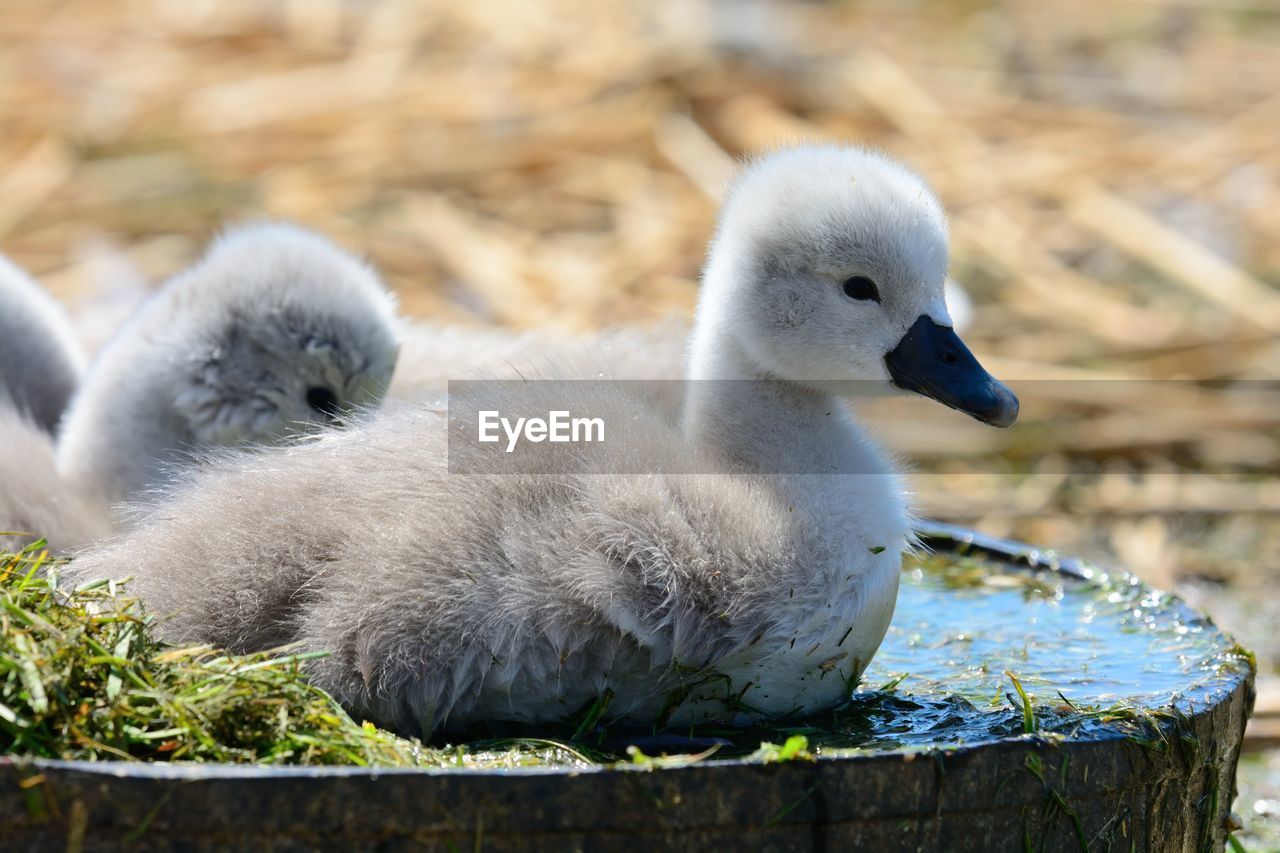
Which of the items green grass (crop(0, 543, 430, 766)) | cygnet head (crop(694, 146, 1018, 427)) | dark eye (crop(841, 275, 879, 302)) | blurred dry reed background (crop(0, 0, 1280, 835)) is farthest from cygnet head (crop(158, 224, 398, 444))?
blurred dry reed background (crop(0, 0, 1280, 835))

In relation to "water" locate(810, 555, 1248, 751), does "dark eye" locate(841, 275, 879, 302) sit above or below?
above

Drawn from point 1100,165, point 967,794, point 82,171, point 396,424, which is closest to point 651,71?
point 1100,165

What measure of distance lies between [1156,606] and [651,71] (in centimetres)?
620

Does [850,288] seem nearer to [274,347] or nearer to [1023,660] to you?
[1023,660]

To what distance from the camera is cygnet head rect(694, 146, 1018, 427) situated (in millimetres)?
2846

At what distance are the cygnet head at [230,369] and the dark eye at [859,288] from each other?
1033 mm

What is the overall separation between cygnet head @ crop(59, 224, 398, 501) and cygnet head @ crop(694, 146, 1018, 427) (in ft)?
2.93

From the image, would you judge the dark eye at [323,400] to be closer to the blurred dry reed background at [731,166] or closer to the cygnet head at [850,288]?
the cygnet head at [850,288]

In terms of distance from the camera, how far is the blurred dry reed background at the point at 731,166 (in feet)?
20.6

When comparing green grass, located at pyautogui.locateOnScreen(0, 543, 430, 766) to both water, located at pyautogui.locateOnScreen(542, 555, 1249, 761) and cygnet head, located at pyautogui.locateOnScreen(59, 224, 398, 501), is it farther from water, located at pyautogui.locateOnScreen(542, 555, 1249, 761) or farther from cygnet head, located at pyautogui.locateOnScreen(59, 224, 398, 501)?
cygnet head, located at pyautogui.locateOnScreen(59, 224, 398, 501)

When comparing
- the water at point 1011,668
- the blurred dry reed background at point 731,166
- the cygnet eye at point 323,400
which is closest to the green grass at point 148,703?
the water at point 1011,668

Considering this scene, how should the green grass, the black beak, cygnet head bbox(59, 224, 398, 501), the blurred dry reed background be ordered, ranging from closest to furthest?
the green grass < the black beak < cygnet head bbox(59, 224, 398, 501) < the blurred dry reed background

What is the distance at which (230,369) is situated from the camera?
341cm

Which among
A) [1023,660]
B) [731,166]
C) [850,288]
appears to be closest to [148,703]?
[850,288]
